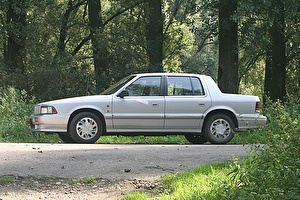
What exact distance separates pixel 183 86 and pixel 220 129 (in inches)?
53.2

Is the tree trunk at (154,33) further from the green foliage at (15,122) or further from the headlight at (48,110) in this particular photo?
the headlight at (48,110)

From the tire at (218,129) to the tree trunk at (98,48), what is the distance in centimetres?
1173

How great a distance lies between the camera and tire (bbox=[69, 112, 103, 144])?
12.3m

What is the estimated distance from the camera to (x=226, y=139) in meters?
12.9

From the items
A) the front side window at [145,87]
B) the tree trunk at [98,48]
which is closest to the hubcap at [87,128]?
the front side window at [145,87]

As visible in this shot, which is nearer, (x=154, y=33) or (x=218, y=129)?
(x=218, y=129)

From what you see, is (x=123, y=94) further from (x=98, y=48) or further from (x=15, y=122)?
(x=98, y=48)

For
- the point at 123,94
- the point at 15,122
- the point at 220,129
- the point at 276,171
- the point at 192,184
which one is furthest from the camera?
the point at 15,122

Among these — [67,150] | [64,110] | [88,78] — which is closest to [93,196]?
[67,150]

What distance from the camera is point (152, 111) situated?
12.8 m

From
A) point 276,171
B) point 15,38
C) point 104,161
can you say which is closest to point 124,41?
point 15,38

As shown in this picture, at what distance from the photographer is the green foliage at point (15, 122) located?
570 inches

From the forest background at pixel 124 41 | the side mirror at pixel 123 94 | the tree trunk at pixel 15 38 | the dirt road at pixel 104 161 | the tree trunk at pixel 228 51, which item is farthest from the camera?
the tree trunk at pixel 15 38

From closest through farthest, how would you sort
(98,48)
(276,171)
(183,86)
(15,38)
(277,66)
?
(276,171) < (183,86) < (98,48) < (277,66) < (15,38)
